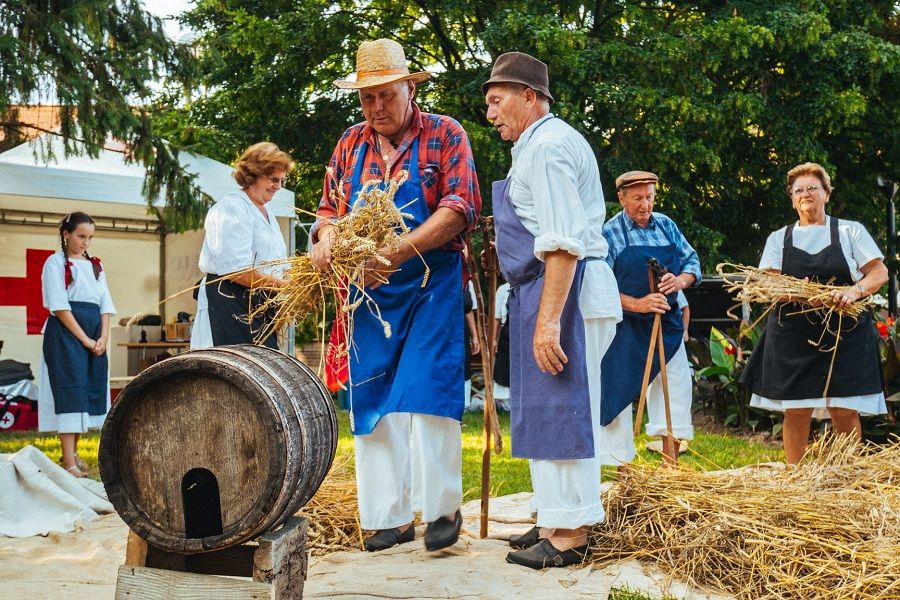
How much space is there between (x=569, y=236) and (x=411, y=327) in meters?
0.83

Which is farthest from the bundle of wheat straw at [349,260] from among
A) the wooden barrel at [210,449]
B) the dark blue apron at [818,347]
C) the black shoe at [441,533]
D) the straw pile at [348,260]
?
the dark blue apron at [818,347]

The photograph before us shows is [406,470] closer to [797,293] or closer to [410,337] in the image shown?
[410,337]

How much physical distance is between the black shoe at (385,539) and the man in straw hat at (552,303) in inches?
21.2

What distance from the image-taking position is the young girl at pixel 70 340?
21.6ft

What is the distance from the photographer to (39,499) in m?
4.89

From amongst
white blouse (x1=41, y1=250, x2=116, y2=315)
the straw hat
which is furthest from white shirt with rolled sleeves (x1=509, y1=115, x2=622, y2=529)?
white blouse (x1=41, y1=250, x2=116, y2=315)

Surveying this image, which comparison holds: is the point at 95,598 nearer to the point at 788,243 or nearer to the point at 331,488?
the point at 331,488

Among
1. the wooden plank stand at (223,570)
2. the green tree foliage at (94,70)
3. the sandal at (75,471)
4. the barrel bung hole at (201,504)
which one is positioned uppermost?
the green tree foliage at (94,70)

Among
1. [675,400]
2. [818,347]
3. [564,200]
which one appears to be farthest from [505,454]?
[564,200]

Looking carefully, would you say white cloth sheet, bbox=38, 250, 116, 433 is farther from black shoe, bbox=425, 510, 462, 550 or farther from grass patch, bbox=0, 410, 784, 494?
black shoe, bbox=425, 510, 462, 550

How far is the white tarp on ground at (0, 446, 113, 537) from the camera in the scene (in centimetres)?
469

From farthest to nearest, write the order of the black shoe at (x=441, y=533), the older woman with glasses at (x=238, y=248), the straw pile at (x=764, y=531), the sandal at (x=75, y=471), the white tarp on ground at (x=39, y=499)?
the sandal at (x=75, y=471), the older woman with glasses at (x=238, y=248), the white tarp on ground at (x=39, y=499), the black shoe at (x=441, y=533), the straw pile at (x=764, y=531)

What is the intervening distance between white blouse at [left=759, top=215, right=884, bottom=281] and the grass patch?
1.36m

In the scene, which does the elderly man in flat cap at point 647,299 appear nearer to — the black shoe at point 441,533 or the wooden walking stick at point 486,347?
the wooden walking stick at point 486,347
